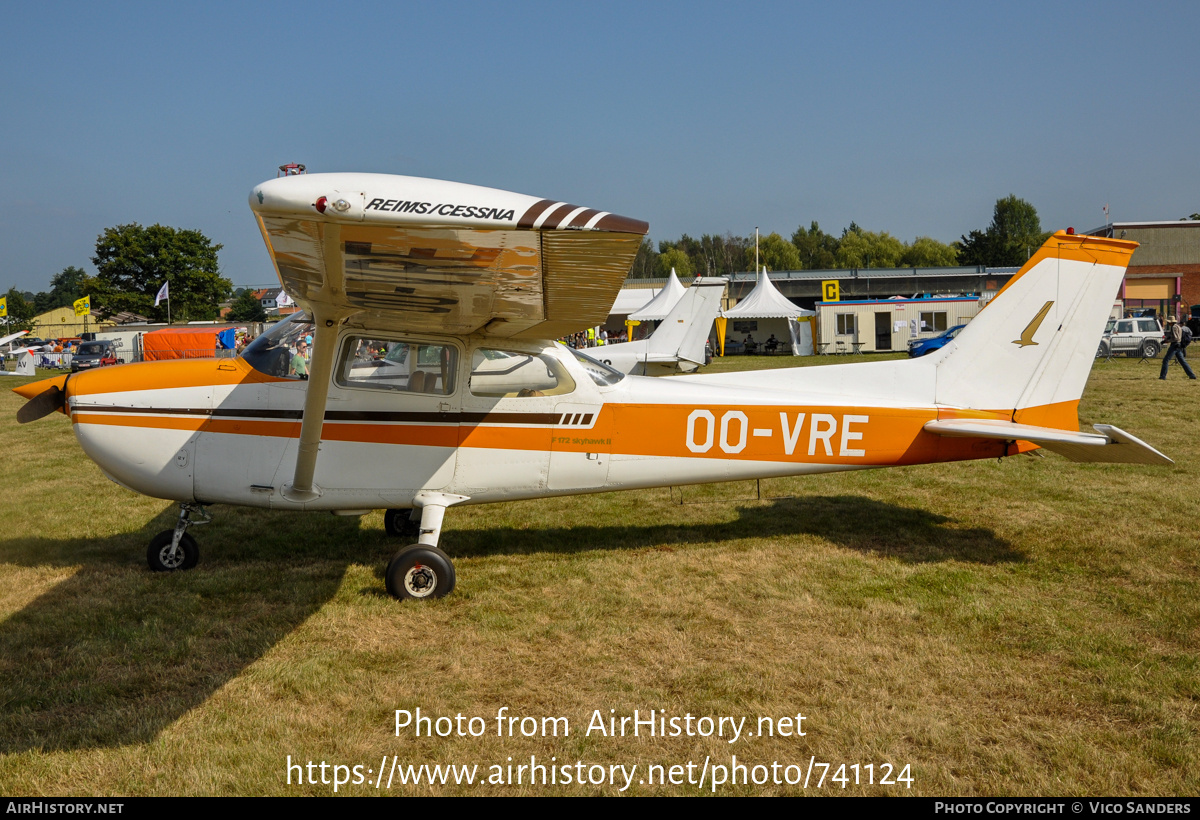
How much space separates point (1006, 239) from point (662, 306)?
70.4m

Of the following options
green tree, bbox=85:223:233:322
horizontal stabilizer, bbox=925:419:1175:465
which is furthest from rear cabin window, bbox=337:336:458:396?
green tree, bbox=85:223:233:322

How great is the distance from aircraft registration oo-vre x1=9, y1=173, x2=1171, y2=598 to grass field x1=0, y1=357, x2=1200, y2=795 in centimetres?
62

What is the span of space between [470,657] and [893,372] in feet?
12.4

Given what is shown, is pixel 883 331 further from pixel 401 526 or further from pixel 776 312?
pixel 401 526

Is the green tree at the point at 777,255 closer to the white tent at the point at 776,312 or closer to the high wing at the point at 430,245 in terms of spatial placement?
the white tent at the point at 776,312

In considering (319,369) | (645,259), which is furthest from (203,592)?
(645,259)

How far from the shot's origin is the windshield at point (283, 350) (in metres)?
5.36

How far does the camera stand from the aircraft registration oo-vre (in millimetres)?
5133

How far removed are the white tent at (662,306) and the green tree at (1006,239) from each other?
57327mm

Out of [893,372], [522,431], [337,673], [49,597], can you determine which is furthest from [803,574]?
[49,597]

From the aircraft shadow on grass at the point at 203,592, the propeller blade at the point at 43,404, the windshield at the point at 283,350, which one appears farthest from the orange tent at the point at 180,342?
the windshield at the point at 283,350

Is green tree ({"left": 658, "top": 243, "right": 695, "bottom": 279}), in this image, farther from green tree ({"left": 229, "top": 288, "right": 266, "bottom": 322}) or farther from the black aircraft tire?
the black aircraft tire

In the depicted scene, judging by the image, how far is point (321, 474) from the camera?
208 inches

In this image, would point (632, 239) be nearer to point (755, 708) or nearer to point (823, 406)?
point (755, 708)
